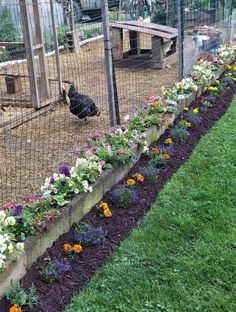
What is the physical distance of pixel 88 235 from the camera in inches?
128

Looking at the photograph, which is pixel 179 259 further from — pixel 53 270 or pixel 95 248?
pixel 53 270

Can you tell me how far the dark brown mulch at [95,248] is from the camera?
275 cm

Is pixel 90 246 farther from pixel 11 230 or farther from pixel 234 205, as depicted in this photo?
pixel 234 205

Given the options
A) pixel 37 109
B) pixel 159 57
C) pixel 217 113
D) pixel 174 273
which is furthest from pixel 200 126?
pixel 159 57

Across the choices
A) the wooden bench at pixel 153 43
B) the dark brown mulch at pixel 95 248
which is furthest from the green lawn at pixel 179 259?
the wooden bench at pixel 153 43

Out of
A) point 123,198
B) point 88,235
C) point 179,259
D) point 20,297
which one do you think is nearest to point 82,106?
point 123,198

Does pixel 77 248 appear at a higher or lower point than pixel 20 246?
lower

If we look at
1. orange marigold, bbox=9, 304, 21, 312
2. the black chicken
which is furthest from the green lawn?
the black chicken

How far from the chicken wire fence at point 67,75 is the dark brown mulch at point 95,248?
79 cm

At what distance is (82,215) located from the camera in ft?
11.6

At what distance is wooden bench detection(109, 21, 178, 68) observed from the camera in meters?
9.41

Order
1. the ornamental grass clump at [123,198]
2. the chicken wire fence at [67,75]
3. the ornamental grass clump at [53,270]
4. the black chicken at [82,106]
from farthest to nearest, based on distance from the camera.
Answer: the black chicken at [82,106] < the chicken wire fence at [67,75] < the ornamental grass clump at [123,198] < the ornamental grass clump at [53,270]

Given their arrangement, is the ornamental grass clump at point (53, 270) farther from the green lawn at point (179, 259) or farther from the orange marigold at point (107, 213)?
the orange marigold at point (107, 213)

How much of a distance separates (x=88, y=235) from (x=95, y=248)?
0.34 ft
